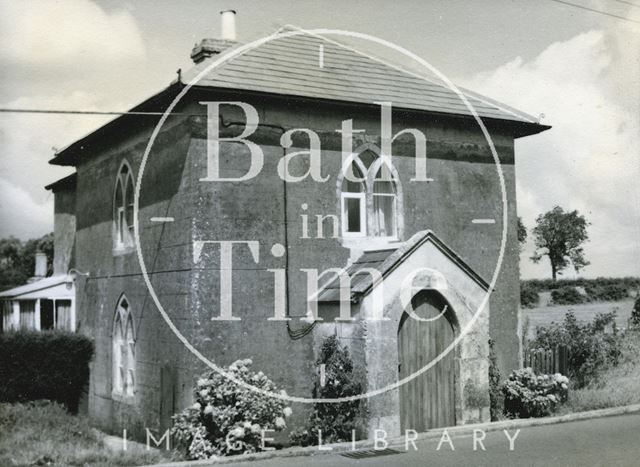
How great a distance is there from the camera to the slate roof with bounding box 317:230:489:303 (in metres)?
13.4

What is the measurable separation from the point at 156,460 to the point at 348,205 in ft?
21.5

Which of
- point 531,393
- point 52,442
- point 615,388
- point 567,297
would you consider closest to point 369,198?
point 531,393

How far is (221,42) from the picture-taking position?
15938mm

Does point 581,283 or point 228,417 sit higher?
point 581,283

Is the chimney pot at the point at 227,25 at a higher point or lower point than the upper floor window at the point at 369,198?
higher

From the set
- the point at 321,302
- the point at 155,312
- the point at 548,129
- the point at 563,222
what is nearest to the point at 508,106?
the point at 548,129

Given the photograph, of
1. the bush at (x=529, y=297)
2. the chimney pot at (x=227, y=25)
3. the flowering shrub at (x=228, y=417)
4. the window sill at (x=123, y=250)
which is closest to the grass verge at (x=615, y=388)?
the flowering shrub at (x=228, y=417)

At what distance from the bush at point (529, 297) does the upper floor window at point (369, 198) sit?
2719cm

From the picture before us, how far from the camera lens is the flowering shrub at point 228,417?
12.0 meters

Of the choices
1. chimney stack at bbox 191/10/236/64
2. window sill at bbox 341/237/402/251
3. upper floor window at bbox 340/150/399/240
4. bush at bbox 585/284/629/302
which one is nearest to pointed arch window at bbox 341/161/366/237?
upper floor window at bbox 340/150/399/240

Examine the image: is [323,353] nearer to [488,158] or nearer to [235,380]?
[235,380]

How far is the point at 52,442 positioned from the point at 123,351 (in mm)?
4046

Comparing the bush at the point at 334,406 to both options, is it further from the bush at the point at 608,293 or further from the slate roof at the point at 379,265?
the bush at the point at 608,293

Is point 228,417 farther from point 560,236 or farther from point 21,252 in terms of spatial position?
point 21,252
